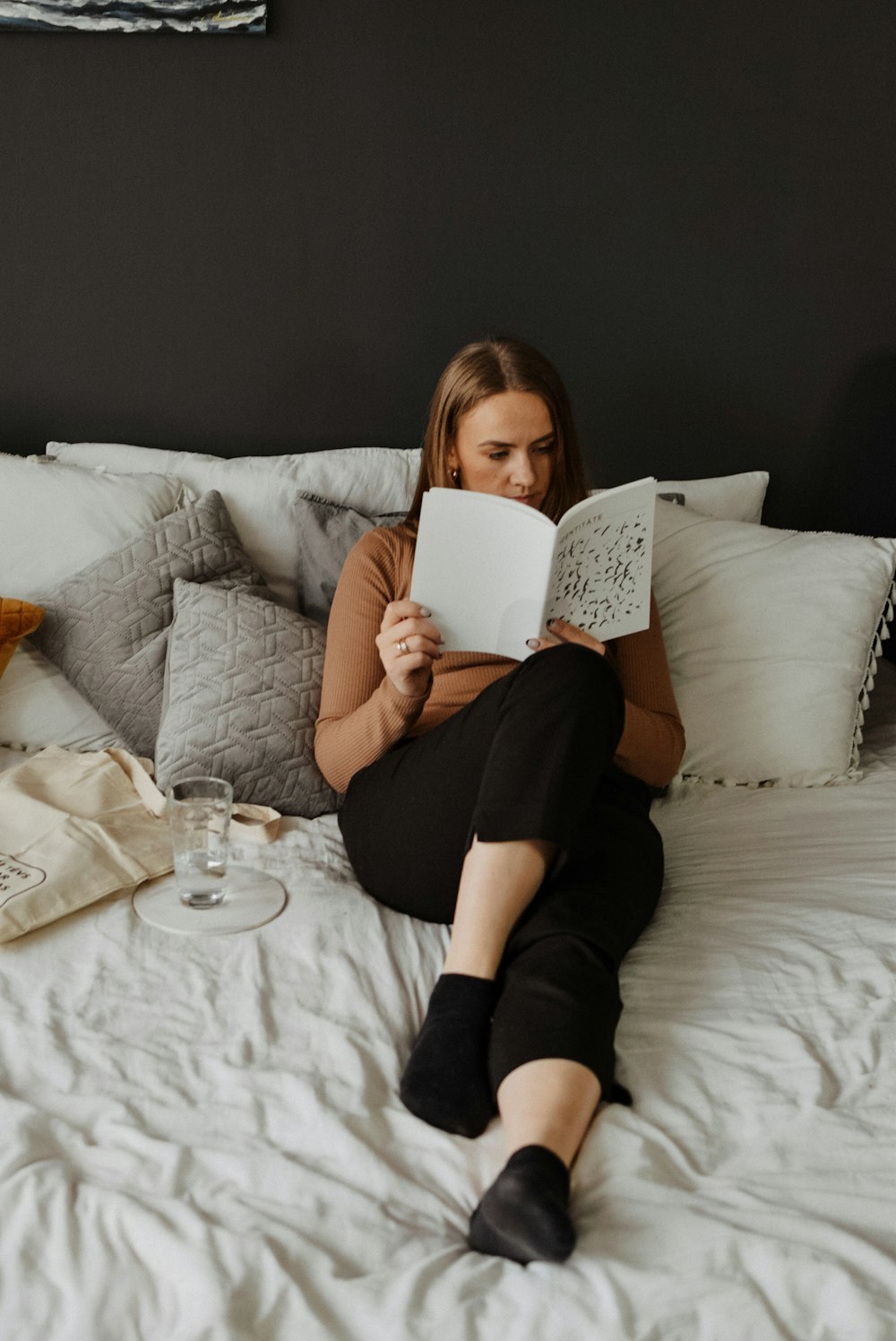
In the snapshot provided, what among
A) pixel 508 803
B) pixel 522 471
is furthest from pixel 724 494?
pixel 508 803

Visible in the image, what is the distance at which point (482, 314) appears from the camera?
7.15ft

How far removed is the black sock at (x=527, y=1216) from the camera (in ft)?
2.81

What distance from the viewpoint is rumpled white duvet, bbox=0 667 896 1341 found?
809 mm

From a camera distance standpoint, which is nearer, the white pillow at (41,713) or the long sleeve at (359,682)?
the long sleeve at (359,682)

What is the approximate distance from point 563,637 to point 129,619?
0.66 meters

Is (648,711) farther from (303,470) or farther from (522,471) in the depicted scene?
(303,470)

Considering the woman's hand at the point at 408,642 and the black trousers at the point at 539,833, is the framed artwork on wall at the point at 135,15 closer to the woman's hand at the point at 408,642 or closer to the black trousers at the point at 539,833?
the woman's hand at the point at 408,642

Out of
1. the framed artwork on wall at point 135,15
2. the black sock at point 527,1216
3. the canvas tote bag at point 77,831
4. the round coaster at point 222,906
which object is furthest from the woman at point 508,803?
the framed artwork on wall at point 135,15

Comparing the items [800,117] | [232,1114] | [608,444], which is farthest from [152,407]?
[232,1114]

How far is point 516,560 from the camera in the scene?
1339mm

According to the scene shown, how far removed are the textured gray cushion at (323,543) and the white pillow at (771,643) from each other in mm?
496

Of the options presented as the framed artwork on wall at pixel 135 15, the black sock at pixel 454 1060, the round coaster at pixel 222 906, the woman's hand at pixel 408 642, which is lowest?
the round coaster at pixel 222 906

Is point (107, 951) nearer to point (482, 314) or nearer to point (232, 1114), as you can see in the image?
point (232, 1114)

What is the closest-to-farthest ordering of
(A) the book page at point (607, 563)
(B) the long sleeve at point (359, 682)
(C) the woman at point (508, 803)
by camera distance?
(C) the woman at point (508, 803) → (A) the book page at point (607, 563) → (B) the long sleeve at point (359, 682)
